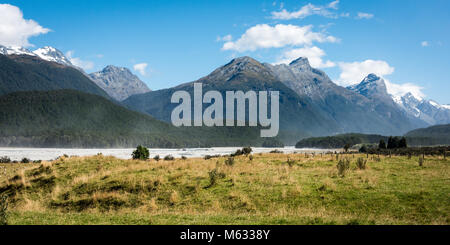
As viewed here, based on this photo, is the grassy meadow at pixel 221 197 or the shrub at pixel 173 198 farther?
the shrub at pixel 173 198

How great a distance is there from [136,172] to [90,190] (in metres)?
5.09

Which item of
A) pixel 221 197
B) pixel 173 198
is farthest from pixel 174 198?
pixel 221 197

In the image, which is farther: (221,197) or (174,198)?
(174,198)

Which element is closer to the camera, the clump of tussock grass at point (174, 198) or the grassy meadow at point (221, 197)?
the grassy meadow at point (221, 197)

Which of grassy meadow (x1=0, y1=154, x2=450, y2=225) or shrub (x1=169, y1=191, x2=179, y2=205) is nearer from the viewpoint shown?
grassy meadow (x1=0, y1=154, x2=450, y2=225)

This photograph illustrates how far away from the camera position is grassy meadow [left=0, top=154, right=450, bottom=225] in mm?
16234

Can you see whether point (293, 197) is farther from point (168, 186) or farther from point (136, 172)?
point (136, 172)

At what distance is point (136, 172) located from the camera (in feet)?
97.9

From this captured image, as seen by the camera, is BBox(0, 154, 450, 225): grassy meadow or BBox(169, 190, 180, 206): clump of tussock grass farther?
BBox(169, 190, 180, 206): clump of tussock grass

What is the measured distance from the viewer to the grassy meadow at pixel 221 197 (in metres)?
16.2

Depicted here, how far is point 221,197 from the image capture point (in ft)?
73.3

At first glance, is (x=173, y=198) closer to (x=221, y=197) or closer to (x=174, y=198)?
(x=174, y=198)
